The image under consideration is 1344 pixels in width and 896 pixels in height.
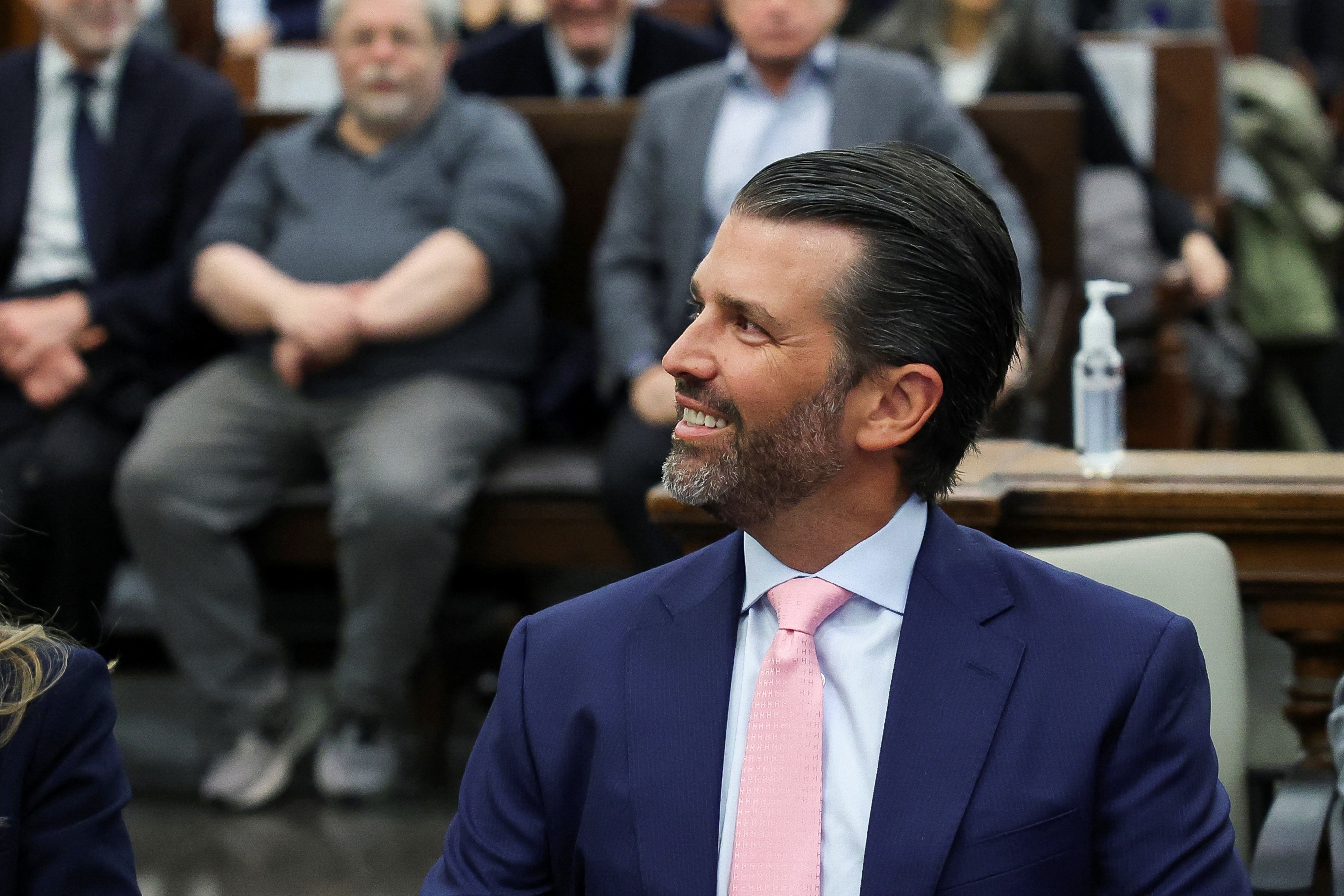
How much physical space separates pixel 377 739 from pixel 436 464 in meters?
0.54

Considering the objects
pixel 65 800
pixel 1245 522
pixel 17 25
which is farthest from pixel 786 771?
pixel 17 25

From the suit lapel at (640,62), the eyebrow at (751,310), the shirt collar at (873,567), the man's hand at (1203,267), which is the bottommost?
the man's hand at (1203,267)

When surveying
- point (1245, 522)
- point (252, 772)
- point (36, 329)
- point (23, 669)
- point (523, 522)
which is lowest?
point (252, 772)

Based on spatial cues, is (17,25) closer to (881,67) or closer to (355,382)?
(355,382)

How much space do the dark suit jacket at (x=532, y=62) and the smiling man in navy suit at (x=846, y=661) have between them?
289 centimetres

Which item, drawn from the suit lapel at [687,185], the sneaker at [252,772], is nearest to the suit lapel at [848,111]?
the suit lapel at [687,185]

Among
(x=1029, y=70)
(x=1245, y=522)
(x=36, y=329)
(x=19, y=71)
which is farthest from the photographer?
(x=1029, y=70)

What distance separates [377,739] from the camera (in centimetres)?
309

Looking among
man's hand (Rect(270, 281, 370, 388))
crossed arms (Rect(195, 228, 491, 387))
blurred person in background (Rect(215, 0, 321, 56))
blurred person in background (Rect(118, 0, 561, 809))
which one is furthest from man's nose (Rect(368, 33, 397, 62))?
blurred person in background (Rect(215, 0, 321, 56))

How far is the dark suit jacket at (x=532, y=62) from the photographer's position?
407 centimetres

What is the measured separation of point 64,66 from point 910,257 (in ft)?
9.60

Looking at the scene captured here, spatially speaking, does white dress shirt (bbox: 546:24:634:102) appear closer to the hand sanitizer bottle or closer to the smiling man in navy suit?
the hand sanitizer bottle

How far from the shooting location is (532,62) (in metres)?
4.16

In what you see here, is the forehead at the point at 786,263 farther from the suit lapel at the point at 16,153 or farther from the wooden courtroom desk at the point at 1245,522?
the suit lapel at the point at 16,153
